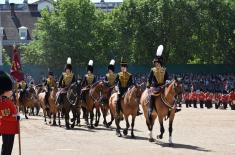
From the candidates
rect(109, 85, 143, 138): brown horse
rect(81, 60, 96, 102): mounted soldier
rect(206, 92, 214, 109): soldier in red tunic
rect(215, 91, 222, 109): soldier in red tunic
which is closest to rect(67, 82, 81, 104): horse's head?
rect(81, 60, 96, 102): mounted soldier

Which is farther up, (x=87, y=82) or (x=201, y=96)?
(x=87, y=82)

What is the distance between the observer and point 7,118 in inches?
553

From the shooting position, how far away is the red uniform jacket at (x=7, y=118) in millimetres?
13992

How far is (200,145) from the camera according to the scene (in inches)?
776

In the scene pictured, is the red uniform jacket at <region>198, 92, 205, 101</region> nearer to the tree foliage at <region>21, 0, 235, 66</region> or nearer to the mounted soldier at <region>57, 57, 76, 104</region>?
the tree foliage at <region>21, 0, 235, 66</region>

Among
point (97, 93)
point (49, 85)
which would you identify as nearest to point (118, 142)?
point (97, 93)

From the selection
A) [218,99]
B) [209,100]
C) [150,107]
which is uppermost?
[150,107]

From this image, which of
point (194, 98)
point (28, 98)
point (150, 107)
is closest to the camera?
point (150, 107)

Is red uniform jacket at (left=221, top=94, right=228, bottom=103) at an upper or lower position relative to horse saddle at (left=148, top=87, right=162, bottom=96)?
lower

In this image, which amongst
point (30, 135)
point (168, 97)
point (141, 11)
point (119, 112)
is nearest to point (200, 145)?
point (168, 97)

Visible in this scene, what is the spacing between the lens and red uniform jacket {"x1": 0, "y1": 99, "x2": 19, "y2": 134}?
13992 mm

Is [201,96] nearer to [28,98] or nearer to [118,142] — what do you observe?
[28,98]

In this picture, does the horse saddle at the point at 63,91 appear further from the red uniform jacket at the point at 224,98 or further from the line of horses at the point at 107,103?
the red uniform jacket at the point at 224,98

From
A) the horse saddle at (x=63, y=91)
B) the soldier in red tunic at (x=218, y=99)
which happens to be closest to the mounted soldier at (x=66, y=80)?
the horse saddle at (x=63, y=91)
